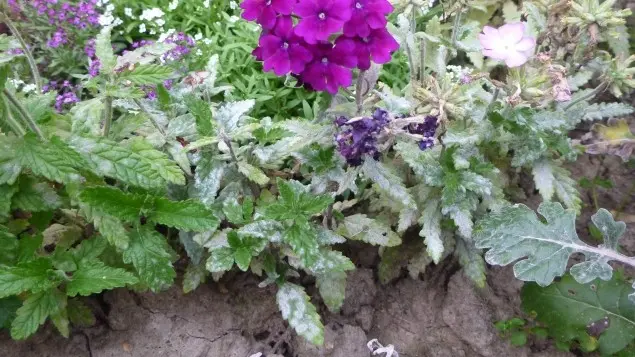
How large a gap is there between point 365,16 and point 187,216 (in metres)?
0.86

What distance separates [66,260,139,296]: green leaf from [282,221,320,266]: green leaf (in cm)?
52

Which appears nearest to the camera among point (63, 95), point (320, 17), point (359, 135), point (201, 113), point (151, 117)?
point (320, 17)

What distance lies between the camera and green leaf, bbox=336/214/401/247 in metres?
2.22

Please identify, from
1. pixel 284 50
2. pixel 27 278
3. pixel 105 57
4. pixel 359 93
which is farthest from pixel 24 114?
pixel 359 93

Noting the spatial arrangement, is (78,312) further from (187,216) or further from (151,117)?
(151,117)

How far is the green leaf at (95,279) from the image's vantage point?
1887 millimetres

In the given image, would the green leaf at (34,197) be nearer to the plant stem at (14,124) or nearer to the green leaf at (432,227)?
the plant stem at (14,124)

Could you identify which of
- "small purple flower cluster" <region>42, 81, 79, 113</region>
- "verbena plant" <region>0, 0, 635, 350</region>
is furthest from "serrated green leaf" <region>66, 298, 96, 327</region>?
"small purple flower cluster" <region>42, 81, 79, 113</region>

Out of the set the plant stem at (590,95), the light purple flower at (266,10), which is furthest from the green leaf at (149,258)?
the plant stem at (590,95)

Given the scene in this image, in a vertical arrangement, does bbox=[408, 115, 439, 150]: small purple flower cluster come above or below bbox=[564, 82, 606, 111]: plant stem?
above

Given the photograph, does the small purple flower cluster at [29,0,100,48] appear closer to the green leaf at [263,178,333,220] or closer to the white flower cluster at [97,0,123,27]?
the white flower cluster at [97,0,123,27]

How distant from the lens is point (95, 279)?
76.3 inches

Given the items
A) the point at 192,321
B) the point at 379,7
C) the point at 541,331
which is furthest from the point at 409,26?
the point at 192,321

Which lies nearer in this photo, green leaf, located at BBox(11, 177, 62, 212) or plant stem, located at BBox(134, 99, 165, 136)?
green leaf, located at BBox(11, 177, 62, 212)
